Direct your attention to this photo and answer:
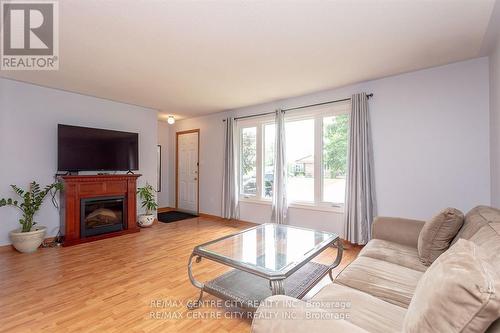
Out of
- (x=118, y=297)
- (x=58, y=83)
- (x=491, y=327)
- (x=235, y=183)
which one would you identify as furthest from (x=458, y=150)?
(x=58, y=83)

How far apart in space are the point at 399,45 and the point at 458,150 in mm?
1489

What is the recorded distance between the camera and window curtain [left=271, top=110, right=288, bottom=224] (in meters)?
4.20

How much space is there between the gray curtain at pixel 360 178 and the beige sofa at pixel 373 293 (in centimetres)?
110

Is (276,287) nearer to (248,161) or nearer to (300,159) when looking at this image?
(300,159)

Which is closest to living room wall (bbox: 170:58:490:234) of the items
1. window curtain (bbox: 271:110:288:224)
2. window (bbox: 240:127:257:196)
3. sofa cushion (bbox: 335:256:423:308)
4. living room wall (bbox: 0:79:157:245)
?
window curtain (bbox: 271:110:288:224)

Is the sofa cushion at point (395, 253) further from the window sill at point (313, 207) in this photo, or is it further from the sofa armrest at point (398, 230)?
the window sill at point (313, 207)

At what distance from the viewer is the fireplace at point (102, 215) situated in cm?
375

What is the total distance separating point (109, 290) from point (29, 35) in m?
2.50

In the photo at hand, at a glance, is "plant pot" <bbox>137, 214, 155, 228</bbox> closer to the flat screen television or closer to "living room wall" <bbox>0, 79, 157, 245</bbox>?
the flat screen television

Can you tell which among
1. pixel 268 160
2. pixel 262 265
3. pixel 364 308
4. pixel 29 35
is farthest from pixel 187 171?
pixel 364 308

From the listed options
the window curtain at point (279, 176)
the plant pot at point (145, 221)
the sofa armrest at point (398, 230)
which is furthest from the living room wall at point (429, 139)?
the plant pot at point (145, 221)

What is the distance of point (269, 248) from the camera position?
7.48ft

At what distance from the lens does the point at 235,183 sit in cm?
492

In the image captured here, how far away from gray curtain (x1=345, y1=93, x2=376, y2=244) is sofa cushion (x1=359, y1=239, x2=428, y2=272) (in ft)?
3.75
